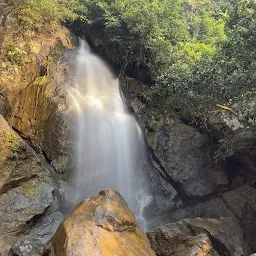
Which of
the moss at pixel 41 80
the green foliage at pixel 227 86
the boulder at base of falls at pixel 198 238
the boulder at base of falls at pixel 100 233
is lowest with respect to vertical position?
the boulder at base of falls at pixel 198 238

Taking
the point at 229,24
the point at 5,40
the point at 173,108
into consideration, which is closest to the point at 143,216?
the point at 173,108

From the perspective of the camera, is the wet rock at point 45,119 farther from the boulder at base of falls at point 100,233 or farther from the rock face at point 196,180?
the boulder at base of falls at point 100,233

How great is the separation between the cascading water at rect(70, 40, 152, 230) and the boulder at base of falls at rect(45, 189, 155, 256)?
5235 mm

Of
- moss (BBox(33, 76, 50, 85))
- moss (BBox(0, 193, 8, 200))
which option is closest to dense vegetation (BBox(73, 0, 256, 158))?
moss (BBox(33, 76, 50, 85))

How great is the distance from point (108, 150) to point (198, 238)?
7.46m

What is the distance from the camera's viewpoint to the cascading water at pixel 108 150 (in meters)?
14.5

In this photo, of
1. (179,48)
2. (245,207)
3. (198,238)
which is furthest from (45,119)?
(245,207)

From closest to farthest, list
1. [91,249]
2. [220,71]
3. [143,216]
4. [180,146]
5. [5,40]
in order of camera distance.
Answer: [91,249] < [220,71] < [143,216] < [180,146] < [5,40]

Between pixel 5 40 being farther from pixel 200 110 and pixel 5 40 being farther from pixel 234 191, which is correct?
pixel 234 191

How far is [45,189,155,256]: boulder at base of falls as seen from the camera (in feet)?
22.1

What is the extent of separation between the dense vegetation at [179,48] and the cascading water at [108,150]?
2.12m

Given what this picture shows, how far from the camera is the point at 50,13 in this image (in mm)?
17969

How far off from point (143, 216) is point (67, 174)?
387cm

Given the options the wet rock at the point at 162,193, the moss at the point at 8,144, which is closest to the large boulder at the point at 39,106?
the moss at the point at 8,144
